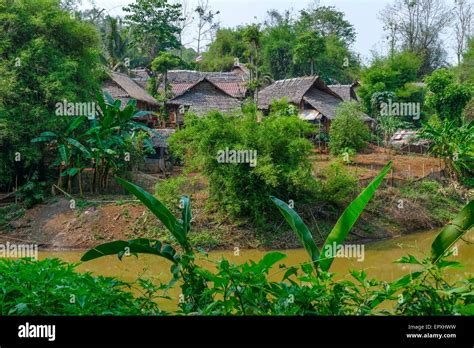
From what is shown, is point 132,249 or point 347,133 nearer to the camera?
point 132,249

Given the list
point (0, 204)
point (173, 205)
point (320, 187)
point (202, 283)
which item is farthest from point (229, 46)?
point (202, 283)

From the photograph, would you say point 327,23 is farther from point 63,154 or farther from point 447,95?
point 447,95

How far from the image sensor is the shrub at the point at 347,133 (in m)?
14.1

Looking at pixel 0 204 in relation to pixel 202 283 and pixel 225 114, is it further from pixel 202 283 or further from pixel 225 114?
pixel 202 283

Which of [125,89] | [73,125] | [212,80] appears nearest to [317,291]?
[73,125]

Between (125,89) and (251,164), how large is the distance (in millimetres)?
3731

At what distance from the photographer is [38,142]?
11422 millimetres

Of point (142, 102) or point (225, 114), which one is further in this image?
point (142, 102)

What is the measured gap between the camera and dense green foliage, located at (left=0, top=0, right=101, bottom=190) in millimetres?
11000

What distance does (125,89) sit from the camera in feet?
41.4

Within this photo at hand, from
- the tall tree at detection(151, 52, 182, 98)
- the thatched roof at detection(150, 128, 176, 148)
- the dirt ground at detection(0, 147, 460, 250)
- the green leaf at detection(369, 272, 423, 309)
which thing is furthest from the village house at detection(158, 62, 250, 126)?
the green leaf at detection(369, 272, 423, 309)

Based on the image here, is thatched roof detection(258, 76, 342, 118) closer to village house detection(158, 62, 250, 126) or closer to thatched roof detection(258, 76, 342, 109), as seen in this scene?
thatched roof detection(258, 76, 342, 109)

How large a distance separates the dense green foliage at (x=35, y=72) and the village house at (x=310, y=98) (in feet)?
18.1

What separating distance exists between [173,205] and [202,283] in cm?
825
